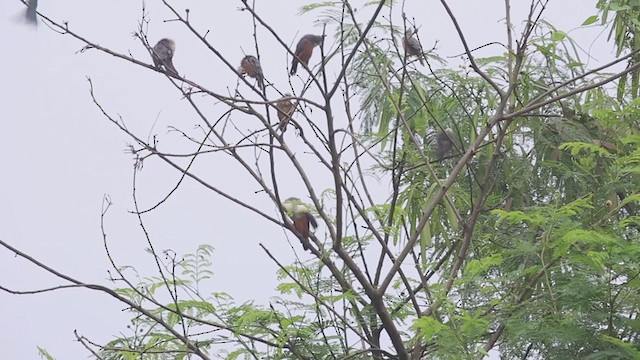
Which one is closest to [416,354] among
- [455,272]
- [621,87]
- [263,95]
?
[455,272]

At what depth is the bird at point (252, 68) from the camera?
202cm

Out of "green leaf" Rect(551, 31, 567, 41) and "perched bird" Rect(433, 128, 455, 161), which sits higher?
"perched bird" Rect(433, 128, 455, 161)

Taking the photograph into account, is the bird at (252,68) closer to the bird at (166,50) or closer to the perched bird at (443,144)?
the bird at (166,50)

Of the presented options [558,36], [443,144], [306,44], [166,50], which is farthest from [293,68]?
[558,36]

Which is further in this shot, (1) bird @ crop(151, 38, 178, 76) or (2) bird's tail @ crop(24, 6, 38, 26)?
(1) bird @ crop(151, 38, 178, 76)

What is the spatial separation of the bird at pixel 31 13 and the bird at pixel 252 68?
0.45 m

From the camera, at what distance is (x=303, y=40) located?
2.24m

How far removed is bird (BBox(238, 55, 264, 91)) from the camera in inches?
79.7

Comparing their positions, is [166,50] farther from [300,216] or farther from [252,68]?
[300,216]

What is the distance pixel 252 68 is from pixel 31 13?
0.49 metres

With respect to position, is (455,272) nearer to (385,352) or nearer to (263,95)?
(385,352)

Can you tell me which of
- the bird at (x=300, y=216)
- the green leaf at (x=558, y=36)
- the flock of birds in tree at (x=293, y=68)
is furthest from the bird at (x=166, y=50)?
the green leaf at (x=558, y=36)

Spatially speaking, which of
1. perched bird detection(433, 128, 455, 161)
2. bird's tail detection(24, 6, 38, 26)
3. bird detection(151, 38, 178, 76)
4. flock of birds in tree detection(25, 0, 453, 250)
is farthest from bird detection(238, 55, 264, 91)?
perched bird detection(433, 128, 455, 161)

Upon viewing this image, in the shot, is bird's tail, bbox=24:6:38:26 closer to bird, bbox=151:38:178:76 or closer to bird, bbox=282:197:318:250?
bird, bbox=151:38:178:76
